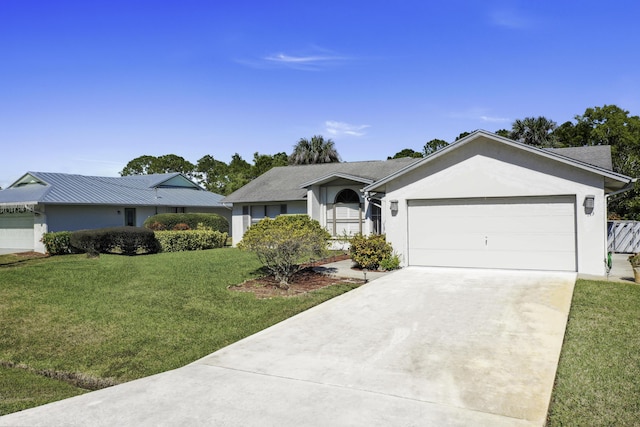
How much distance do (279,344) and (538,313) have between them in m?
5.27

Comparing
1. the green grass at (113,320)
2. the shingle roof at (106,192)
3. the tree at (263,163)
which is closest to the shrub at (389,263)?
the green grass at (113,320)

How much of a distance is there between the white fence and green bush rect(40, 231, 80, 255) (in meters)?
26.9

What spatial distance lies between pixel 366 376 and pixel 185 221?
2305 centimetres

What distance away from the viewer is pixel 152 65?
16.9 meters

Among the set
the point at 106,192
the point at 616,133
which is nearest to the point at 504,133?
the point at 616,133

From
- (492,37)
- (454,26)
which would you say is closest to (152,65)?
(454,26)

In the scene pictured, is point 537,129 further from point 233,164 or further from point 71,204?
point 233,164

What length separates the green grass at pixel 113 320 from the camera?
21.5 ft

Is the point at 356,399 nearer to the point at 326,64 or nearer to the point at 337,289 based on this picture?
the point at 337,289

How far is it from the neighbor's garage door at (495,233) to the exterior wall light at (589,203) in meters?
0.47

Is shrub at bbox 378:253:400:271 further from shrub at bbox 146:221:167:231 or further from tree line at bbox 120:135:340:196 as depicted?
tree line at bbox 120:135:340:196

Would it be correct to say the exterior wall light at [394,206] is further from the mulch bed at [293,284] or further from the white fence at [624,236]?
the white fence at [624,236]

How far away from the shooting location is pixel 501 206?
44.6ft

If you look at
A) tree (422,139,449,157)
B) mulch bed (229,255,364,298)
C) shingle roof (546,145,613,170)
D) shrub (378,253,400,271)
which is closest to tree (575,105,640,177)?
shingle roof (546,145,613,170)
